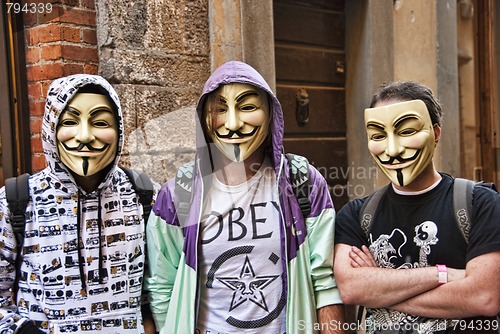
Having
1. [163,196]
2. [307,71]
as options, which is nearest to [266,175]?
[163,196]

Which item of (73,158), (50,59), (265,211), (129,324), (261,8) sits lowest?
(129,324)

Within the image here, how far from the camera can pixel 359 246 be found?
8.36 feet

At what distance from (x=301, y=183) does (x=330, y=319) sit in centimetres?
56

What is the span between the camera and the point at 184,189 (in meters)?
2.62

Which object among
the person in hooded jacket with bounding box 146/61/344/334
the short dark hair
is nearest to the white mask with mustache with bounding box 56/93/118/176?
the person in hooded jacket with bounding box 146/61/344/334

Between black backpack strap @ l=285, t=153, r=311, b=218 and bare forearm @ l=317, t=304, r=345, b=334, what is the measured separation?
1.26ft

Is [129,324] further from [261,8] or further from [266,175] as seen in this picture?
[261,8]

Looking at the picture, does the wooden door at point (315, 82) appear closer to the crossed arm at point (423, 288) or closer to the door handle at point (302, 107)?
the door handle at point (302, 107)

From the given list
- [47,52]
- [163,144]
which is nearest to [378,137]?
[163,144]

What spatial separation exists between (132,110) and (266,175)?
4.80 feet

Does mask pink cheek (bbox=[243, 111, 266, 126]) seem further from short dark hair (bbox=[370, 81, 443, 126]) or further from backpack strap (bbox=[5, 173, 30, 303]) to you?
backpack strap (bbox=[5, 173, 30, 303])

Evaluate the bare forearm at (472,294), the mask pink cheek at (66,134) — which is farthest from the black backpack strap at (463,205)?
the mask pink cheek at (66,134)

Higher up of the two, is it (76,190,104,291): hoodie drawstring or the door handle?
the door handle

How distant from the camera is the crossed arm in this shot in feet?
7.53
